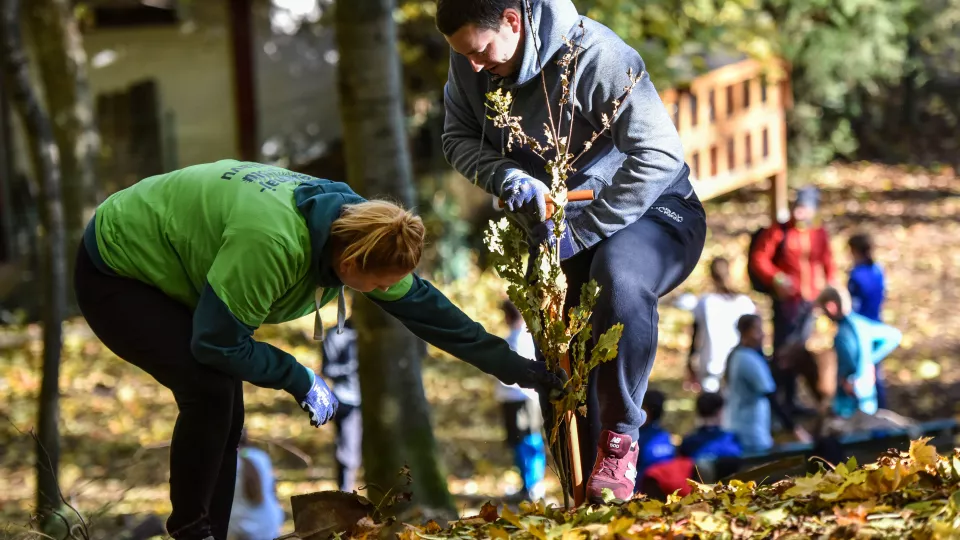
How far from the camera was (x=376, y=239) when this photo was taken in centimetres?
347

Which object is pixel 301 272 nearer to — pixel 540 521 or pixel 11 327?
pixel 540 521

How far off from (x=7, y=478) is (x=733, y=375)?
6.11 meters

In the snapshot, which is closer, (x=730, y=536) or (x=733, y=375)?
(x=730, y=536)

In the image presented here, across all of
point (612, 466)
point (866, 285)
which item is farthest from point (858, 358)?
point (612, 466)

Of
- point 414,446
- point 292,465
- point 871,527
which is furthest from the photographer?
point 292,465

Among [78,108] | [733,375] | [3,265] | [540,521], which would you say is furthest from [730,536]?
[3,265]

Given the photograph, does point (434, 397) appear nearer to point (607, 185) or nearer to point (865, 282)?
point (865, 282)

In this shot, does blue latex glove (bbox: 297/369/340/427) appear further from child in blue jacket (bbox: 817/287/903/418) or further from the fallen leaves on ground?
child in blue jacket (bbox: 817/287/903/418)

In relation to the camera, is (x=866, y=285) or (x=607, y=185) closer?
(x=607, y=185)

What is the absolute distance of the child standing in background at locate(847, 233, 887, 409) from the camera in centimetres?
894

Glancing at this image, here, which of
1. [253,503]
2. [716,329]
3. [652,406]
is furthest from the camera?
[716,329]

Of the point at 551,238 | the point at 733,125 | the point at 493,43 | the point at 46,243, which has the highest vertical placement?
the point at 733,125

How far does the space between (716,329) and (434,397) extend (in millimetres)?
3171

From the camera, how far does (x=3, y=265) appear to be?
627 inches
